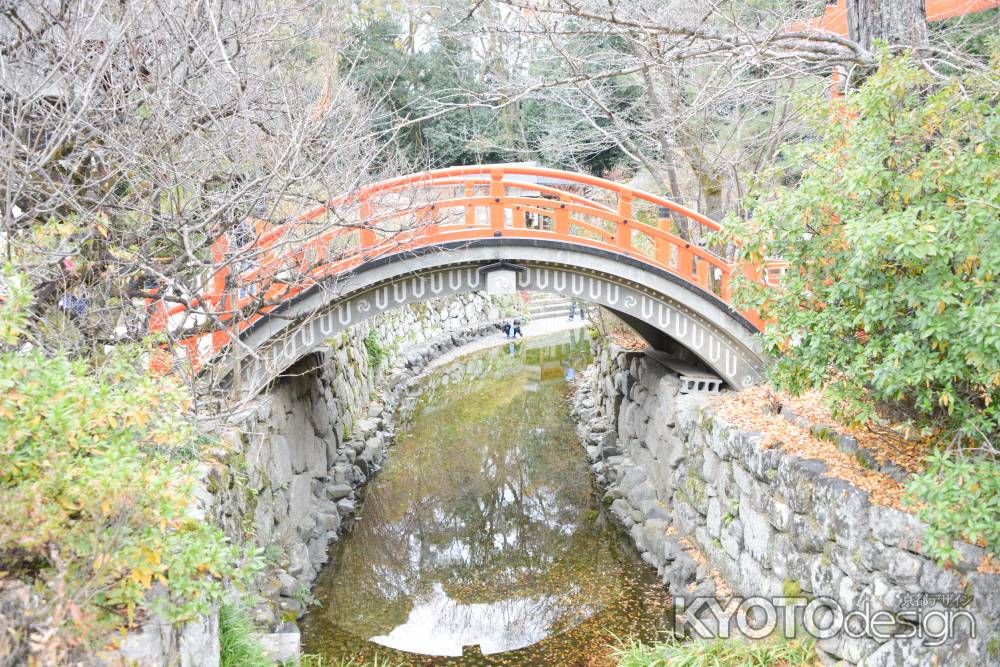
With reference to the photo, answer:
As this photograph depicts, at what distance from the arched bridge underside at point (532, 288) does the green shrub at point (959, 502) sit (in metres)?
4.87

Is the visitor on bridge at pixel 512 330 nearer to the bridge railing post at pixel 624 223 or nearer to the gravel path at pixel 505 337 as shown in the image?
the gravel path at pixel 505 337

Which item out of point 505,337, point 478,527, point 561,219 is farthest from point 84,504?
point 505,337

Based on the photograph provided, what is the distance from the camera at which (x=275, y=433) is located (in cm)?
900

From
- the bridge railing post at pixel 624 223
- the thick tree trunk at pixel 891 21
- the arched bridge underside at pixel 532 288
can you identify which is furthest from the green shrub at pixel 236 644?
the thick tree trunk at pixel 891 21

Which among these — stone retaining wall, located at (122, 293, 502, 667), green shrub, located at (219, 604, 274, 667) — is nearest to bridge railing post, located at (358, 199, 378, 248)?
stone retaining wall, located at (122, 293, 502, 667)

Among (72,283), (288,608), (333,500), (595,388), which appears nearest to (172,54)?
(72,283)

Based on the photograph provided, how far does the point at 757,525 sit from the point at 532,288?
384cm

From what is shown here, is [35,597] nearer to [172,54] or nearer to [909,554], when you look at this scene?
[172,54]

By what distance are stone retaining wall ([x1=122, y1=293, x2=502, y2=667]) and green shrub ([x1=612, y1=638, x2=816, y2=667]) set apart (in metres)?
3.05

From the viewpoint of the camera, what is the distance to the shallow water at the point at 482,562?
7.66 meters

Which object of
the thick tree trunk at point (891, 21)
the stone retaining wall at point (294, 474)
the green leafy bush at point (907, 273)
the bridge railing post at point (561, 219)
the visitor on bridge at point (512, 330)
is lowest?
the stone retaining wall at point (294, 474)

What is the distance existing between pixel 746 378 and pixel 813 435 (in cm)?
258

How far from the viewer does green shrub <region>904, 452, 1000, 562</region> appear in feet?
14.1

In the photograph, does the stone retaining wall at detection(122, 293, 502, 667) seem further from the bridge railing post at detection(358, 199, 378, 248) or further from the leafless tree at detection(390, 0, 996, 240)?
the leafless tree at detection(390, 0, 996, 240)
